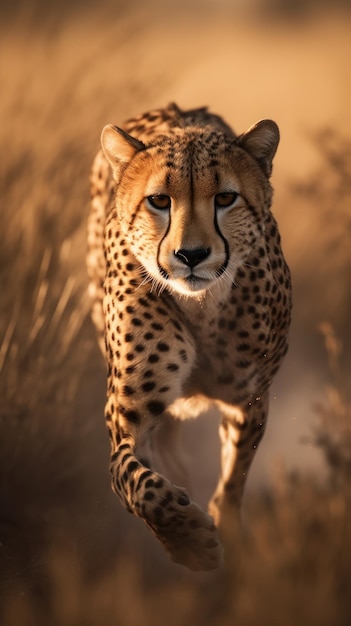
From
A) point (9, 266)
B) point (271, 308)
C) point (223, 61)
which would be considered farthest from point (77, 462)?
point (223, 61)

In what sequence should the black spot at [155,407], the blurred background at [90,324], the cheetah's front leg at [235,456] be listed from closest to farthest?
1. the black spot at [155,407]
2. the blurred background at [90,324]
3. the cheetah's front leg at [235,456]

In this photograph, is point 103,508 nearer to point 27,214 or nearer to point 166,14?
point 27,214

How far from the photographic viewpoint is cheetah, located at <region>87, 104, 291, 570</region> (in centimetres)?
306

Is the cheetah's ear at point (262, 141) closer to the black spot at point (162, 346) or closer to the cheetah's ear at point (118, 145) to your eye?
the cheetah's ear at point (118, 145)

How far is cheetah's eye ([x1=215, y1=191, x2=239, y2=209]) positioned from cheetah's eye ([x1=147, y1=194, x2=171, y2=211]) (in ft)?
0.36

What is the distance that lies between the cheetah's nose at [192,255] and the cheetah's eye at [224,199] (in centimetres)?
16

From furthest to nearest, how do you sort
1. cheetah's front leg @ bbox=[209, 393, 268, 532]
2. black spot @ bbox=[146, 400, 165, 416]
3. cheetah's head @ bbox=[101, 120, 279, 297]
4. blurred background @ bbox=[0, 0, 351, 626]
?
cheetah's front leg @ bbox=[209, 393, 268, 532]
blurred background @ bbox=[0, 0, 351, 626]
black spot @ bbox=[146, 400, 165, 416]
cheetah's head @ bbox=[101, 120, 279, 297]

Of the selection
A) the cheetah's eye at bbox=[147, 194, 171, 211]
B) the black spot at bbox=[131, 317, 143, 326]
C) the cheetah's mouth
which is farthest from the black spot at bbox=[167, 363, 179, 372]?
the cheetah's eye at bbox=[147, 194, 171, 211]

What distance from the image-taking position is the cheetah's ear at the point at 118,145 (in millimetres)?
3367

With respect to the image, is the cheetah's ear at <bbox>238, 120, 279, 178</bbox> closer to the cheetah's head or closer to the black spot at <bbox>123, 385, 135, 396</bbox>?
the cheetah's head

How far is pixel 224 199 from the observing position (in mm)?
3188

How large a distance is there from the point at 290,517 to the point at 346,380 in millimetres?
1741

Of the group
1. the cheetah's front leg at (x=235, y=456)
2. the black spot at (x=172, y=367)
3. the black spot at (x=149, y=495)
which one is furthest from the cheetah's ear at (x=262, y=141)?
the black spot at (x=149, y=495)

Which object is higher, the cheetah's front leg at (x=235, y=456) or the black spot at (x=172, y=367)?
the black spot at (x=172, y=367)
